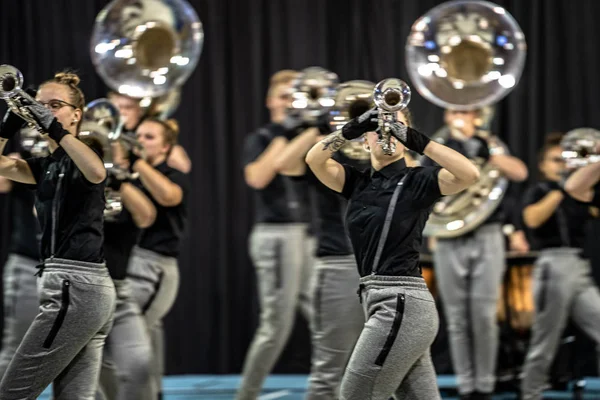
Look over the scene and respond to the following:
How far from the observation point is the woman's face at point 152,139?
5129 mm

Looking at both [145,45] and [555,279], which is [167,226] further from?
[555,279]

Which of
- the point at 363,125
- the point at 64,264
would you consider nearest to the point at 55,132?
the point at 64,264

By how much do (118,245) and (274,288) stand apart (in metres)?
1.30

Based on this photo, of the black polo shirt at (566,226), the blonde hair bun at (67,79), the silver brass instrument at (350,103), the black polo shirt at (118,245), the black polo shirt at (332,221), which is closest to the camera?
the blonde hair bun at (67,79)

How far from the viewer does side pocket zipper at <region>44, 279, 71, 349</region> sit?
347 cm

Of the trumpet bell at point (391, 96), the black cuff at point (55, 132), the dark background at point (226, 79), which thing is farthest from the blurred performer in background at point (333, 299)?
the dark background at point (226, 79)

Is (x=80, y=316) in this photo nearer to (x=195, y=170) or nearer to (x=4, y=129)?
(x=4, y=129)

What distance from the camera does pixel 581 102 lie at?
726 cm

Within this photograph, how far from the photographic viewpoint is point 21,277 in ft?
16.1

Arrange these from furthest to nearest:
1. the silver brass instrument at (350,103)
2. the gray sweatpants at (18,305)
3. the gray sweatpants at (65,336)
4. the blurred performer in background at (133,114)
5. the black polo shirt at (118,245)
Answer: the blurred performer in background at (133,114) → the gray sweatpants at (18,305) → the black polo shirt at (118,245) → the silver brass instrument at (350,103) → the gray sweatpants at (65,336)

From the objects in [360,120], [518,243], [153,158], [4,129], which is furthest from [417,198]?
[518,243]

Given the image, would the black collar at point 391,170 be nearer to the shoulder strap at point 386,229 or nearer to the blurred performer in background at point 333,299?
the shoulder strap at point 386,229

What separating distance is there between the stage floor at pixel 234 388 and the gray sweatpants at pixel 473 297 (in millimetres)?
683

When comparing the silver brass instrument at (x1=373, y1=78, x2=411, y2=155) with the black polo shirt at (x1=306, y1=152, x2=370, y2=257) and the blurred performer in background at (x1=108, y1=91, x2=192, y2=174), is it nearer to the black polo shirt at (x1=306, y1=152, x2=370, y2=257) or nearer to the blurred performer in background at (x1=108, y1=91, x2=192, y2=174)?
the black polo shirt at (x1=306, y1=152, x2=370, y2=257)
